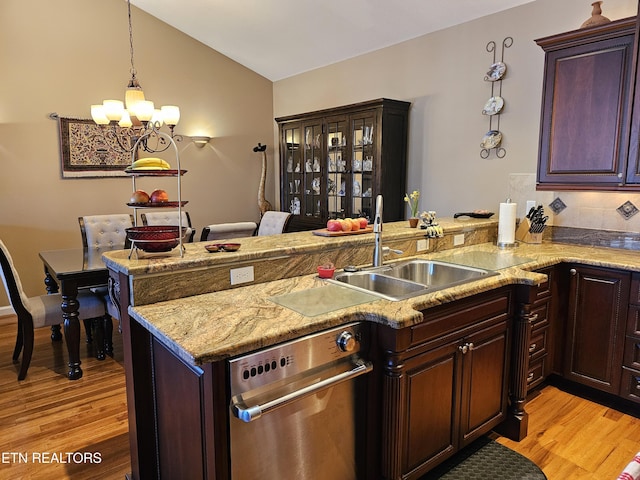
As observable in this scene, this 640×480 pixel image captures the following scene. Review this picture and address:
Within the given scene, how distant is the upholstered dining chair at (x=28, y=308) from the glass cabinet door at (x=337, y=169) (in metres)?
2.48

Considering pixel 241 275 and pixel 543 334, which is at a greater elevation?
pixel 241 275

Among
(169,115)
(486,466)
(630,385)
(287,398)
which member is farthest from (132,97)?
(630,385)

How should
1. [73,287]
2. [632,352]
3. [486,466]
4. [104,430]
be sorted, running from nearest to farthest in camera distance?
[486,466], [104,430], [632,352], [73,287]

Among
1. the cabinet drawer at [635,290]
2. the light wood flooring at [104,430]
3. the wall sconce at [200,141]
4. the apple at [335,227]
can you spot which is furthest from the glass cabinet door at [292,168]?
the cabinet drawer at [635,290]

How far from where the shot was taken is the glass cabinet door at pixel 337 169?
15.0 feet

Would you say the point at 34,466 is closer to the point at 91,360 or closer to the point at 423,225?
the point at 91,360

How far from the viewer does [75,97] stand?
4.71 m

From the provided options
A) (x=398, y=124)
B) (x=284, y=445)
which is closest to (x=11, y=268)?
(x=284, y=445)

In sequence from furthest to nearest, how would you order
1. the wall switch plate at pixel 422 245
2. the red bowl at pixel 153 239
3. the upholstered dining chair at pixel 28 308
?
the upholstered dining chair at pixel 28 308 → the wall switch plate at pixel 422 245 → the red bowl at pixel 153 239

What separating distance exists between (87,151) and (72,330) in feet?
8.01

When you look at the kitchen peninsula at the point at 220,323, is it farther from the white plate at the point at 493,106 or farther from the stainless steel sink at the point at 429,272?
the white plate at the point at 493,106

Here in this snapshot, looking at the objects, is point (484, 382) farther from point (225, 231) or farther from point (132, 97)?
point (132, 97)

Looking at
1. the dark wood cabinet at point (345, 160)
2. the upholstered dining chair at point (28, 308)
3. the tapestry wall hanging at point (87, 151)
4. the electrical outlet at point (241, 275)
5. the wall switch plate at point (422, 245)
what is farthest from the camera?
the tapestry wall hanging at point (87, 151)

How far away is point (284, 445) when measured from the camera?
1.55m
